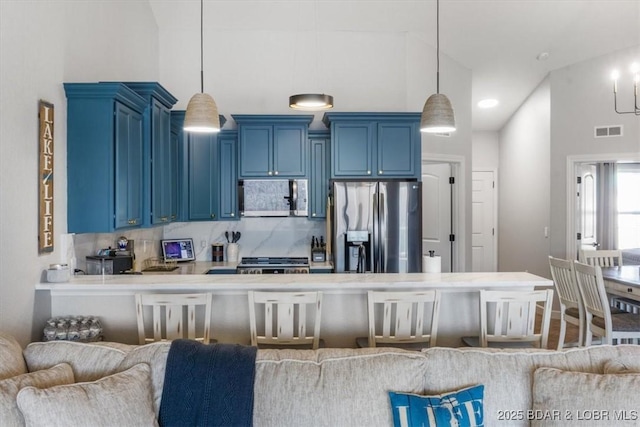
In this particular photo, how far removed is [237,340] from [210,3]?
3687mm

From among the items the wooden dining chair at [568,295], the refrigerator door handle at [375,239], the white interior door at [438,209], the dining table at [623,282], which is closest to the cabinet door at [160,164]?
the refrigerator door handle at [375,239]

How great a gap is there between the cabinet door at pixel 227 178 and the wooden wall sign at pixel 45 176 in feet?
7.59

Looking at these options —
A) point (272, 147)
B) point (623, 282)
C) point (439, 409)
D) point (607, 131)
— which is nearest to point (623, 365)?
point (439, 409)

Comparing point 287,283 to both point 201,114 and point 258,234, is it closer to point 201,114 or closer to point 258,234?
point 201,114

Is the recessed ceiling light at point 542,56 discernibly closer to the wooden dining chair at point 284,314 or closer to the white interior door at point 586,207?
the white interior door at point 586,207

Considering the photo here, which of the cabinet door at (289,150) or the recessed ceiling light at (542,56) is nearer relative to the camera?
the cabinet door at (289,150)

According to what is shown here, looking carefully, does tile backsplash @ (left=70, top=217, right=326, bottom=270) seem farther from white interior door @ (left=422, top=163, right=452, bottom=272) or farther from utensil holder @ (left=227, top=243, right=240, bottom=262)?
white interior door @ (left=422, top=163, right=452, bottom=272)

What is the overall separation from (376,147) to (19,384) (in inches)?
156

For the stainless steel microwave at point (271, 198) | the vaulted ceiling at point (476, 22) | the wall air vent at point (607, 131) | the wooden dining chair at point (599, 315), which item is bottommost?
the wooden dining chair at point (599, 315)

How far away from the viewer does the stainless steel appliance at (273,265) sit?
495cm

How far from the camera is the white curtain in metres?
6.70

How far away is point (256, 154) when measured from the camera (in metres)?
5.14

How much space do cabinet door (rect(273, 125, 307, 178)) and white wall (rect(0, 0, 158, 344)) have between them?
201 centimetres

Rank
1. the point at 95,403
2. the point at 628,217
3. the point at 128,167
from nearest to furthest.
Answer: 1. the point at 95,403
2. the point at 128,167
3. the point at 628,217
